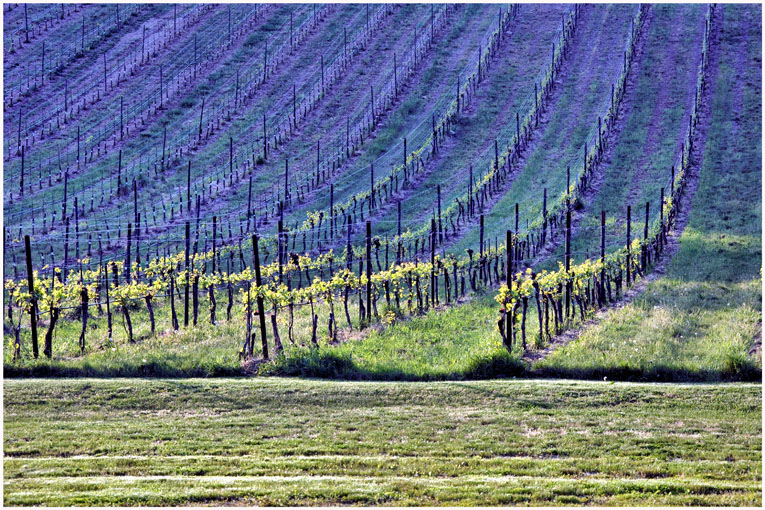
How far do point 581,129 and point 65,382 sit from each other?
3218 cm

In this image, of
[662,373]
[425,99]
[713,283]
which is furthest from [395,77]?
[662,373]

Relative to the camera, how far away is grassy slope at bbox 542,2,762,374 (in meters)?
15.4

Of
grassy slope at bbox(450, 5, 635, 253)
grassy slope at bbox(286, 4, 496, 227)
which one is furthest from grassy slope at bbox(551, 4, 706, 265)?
grassy slope at bbox(286, 4, 496, 227)

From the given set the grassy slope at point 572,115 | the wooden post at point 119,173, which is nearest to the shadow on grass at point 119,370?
the grassy slope at point 572,115

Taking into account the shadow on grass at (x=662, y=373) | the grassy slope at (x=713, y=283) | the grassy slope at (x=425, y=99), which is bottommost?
the shadow on grass at (x=662, y=373)

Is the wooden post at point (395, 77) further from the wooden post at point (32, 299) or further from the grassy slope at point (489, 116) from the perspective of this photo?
the wooden post at point (32, 299)

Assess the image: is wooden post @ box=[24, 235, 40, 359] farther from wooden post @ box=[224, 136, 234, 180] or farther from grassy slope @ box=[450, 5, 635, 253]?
wooden post @ box=[224, 136, 234, 180]

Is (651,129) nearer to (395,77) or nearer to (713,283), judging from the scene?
(395,77)

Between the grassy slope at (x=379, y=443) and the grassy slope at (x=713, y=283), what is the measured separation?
173 centimetres

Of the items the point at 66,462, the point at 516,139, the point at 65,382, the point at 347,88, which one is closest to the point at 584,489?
the point at 66,462

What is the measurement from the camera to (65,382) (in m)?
14.1

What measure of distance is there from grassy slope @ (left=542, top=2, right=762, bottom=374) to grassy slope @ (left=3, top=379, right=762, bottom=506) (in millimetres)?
1733

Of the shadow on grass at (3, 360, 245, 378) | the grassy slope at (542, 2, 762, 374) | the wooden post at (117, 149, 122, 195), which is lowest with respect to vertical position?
the shadow on grass at (3, 360, 245, 378)

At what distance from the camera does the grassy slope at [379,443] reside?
9.04 meters
